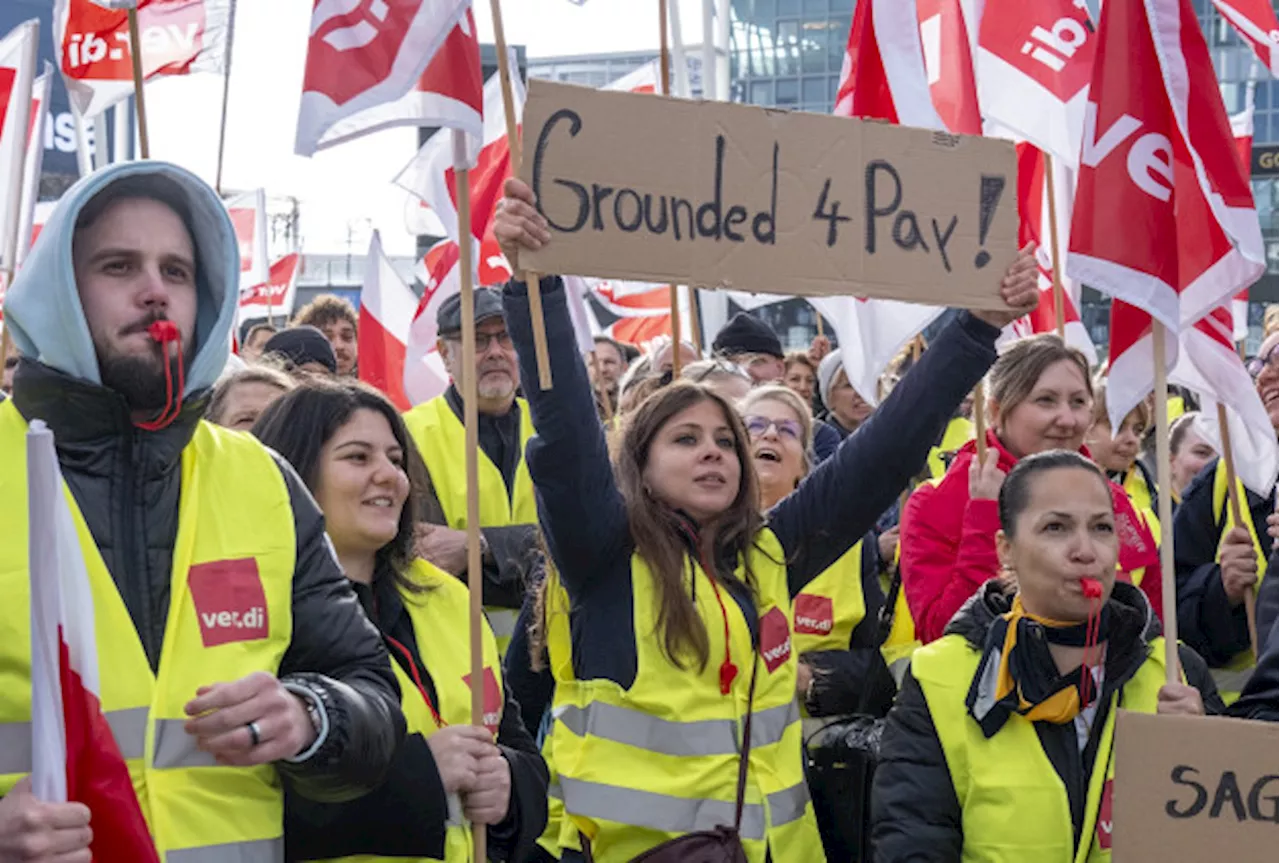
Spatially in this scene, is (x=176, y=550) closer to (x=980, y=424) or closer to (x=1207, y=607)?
(x=980, y=424)

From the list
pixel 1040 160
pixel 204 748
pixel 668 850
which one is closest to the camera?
pixel 204 748

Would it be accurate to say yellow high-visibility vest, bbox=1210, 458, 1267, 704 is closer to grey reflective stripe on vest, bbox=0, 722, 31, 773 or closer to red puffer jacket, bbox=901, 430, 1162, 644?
red puffer jacket, bbox=901, 430, 1162, 644

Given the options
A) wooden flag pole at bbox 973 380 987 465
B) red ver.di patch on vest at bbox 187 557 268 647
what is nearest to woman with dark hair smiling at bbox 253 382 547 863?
red ver.di patch on vest at bbox 187 557 268 647

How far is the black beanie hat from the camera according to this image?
7.55 meters

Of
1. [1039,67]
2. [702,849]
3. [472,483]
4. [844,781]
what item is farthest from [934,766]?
[1039,67]

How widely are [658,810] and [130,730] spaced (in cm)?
129

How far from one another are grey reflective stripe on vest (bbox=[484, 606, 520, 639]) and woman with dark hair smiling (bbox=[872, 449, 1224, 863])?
61.2 inches

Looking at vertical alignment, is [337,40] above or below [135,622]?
above

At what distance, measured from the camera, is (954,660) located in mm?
3756

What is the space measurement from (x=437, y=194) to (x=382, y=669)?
175 inches

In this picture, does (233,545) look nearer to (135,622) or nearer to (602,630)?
(135,622)

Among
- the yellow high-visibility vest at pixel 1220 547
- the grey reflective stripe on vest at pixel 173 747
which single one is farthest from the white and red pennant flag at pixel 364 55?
the yellow high-visibility vest at pixel 1220 547

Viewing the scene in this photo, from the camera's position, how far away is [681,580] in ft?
12.0

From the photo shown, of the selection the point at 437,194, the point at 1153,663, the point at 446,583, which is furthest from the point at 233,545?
the point at 437,194
